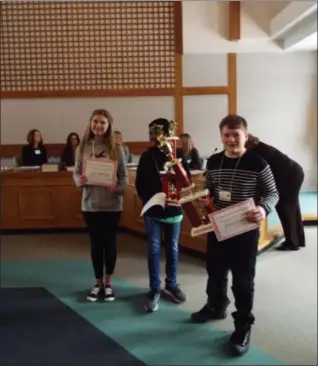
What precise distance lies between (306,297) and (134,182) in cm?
133

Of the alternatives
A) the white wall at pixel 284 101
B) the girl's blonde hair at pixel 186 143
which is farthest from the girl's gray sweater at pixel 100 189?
the white wall at pixel 284 101

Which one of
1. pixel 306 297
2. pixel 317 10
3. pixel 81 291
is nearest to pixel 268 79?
pixel 81 291

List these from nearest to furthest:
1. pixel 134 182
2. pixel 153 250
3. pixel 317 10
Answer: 1. pixel 134 182
2. pixel 153 250
3. pixel 317 10

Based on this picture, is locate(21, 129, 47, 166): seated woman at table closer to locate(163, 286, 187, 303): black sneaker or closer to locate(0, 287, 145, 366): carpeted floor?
locate(0, 287, 145, 366): carpeted floor

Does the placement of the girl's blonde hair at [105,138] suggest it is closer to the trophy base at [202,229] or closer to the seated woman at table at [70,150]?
the seated woman at table at [70,150]

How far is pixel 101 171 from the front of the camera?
70 cm

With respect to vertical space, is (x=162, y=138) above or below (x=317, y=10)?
below

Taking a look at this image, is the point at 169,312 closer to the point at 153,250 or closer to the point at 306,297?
the point at 153,250

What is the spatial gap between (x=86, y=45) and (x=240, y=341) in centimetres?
A: 111

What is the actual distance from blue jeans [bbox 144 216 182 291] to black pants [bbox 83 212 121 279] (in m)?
0.09

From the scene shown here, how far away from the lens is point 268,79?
739 mm

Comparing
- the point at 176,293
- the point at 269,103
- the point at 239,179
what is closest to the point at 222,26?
the point at 269,103

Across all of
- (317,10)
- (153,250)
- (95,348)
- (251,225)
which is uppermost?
(317,10)

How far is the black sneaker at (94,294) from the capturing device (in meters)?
1.56
